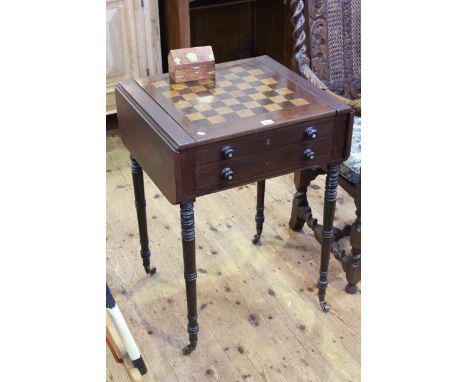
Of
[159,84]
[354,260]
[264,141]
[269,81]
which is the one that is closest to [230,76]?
[269,81]

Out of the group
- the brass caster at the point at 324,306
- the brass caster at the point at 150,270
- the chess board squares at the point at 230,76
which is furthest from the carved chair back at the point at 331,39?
the brass caster at the point at 150,270

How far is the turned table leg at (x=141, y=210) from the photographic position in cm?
207

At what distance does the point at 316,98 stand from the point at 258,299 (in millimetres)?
791

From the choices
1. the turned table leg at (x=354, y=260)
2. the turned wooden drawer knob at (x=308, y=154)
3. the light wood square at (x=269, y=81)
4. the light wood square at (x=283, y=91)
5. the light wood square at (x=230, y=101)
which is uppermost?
the light wood square at (x=269, y=81)

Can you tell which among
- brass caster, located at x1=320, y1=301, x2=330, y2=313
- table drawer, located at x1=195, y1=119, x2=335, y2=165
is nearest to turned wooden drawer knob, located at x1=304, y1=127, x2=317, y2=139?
table drawer, located at x1=195, y1=119, x2=335, y2=165

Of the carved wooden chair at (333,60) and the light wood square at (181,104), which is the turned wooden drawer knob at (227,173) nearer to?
the light wood square at (181,104)

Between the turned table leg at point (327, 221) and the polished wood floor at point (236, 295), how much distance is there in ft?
0.29

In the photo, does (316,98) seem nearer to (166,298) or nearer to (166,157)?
(166,157)

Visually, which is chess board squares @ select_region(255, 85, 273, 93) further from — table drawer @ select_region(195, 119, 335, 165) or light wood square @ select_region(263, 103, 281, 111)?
table drawer @ select_region(195, 119, 335, 165)

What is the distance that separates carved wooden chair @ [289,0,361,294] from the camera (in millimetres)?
2258

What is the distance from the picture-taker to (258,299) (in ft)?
7.38

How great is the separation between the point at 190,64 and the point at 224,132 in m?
0.36

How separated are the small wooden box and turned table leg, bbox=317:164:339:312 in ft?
1.54
